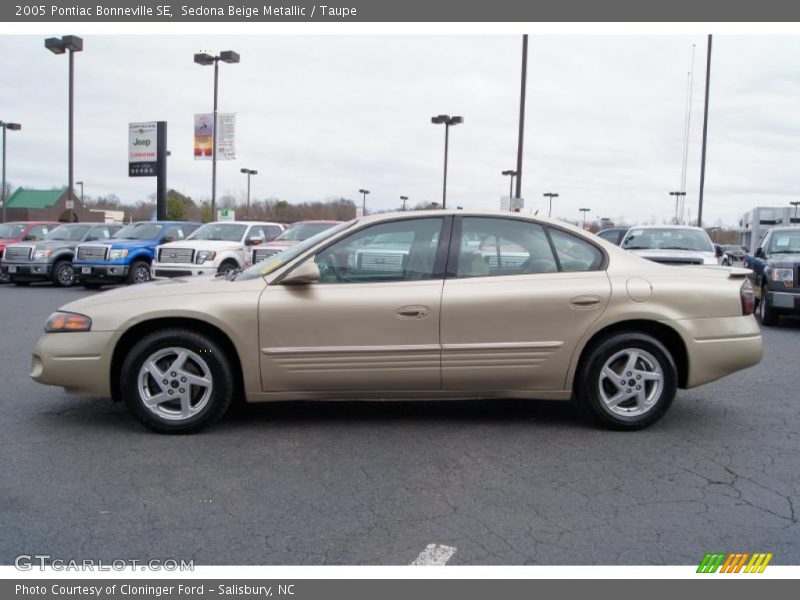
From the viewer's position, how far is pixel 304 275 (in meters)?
4.84

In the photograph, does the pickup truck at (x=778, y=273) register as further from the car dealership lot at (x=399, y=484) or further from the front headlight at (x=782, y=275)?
the car dealership lot at (x=399, y=484)

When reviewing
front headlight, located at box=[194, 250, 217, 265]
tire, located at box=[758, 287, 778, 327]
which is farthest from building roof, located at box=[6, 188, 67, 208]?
tire, located at box=[758, 287, 778, 327]

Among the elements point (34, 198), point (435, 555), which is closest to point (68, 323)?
point (435, 555)

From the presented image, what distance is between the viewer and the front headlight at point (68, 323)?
4926 mm

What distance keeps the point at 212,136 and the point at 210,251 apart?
15.8 m

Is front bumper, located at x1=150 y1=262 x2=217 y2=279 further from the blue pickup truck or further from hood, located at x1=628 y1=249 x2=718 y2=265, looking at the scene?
hood, located at x1=628 y1=249 x2=718 y2=265

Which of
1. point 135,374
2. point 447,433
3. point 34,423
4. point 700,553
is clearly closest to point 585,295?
point 447,433

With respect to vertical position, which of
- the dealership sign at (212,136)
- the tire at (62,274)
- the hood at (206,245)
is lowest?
the tire at (62,274)

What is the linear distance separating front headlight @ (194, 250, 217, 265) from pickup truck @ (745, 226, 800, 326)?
1008 cm

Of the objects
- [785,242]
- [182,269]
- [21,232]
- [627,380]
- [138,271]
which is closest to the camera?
[627,380]

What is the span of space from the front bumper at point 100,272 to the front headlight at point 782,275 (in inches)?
525

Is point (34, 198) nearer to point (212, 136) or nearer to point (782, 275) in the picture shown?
point (212, 136)

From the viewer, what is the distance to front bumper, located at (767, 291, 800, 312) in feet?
35.0

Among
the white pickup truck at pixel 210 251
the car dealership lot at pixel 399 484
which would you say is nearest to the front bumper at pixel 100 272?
the white pickup truck at pixel 210 251
